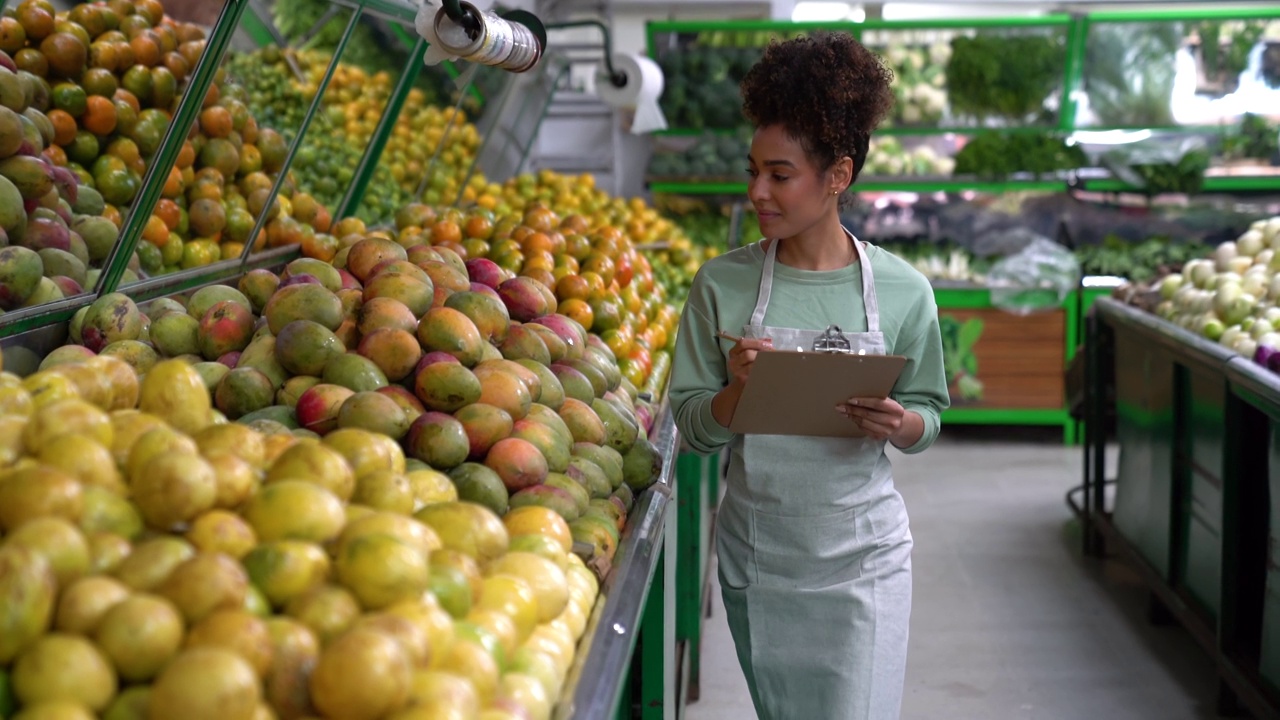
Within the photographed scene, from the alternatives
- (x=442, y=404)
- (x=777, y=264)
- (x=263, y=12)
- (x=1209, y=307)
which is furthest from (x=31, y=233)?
(x=1209, y=307)

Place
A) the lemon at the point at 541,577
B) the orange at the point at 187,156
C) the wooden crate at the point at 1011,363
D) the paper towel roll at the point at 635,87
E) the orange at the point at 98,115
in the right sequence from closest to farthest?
the lemon at the point at 541,577 < the orange at the point at 98,115 < the orange at the point at 187,156 < the paper towel roll at the point at 635,87 < the wooden crate at the point at 1011,363

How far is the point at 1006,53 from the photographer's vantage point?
25.2 ft

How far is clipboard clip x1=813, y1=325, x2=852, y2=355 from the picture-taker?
7.41 feet

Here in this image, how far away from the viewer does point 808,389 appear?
2.08m

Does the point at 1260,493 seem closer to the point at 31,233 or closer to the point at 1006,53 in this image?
the point at 31,233

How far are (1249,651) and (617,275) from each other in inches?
89.2

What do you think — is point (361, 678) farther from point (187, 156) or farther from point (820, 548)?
point (187, 156)

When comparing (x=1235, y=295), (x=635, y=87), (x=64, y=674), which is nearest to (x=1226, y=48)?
(x=1235, y=295)

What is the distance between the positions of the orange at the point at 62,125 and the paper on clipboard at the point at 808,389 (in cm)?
185

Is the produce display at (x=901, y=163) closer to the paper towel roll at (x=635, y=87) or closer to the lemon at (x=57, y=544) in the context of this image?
the paper towel roll at (x=635, y=87)

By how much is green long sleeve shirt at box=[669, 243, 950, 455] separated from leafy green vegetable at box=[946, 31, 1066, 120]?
5.86 meters

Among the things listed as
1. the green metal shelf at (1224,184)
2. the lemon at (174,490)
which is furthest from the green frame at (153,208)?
the green metal shelf at (1224,184)

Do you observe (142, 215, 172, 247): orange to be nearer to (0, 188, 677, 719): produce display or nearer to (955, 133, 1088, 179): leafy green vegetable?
(0, 188, 677, 719): produce display

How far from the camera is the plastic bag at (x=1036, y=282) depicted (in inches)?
283
